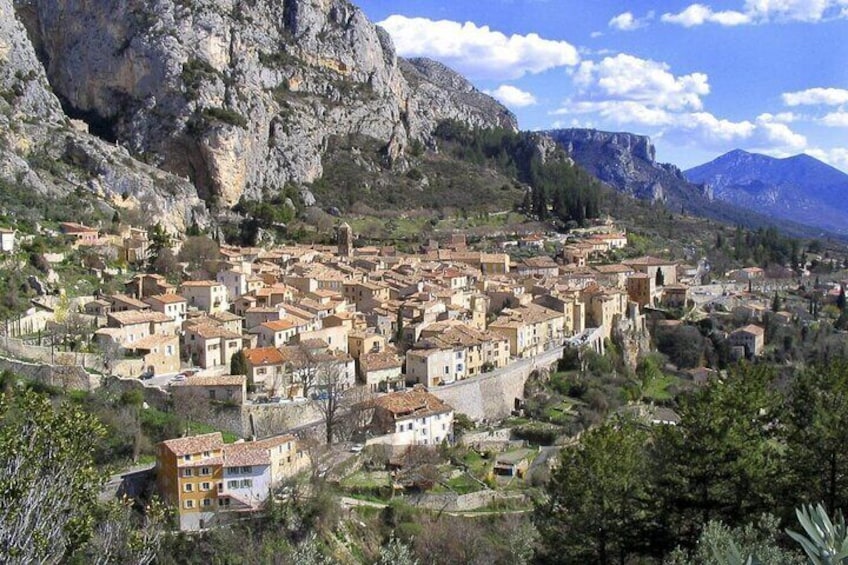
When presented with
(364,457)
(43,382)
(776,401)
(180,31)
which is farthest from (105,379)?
(180,31)

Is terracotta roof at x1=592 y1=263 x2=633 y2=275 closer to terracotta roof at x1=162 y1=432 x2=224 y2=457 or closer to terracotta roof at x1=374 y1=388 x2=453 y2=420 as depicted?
terracotta roof at x1=374 y1=388 x2=453 y2=420

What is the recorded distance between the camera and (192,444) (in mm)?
22344

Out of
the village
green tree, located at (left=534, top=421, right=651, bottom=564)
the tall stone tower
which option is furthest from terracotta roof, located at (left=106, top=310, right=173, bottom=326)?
the tall stone tower

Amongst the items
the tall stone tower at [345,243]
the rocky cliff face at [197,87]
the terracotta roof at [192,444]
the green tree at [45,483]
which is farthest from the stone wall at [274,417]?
the rocky cliff face at [197,87]

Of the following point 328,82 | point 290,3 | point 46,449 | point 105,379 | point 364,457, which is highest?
point 290,3

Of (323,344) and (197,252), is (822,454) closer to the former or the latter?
(323,344)

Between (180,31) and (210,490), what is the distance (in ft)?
182

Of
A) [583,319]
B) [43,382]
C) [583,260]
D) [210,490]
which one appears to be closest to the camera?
[210,490]

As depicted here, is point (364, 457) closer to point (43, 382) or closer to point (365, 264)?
point (43, 382)

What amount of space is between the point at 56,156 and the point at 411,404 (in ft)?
119

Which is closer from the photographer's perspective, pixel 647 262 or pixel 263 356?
pixel 263 356

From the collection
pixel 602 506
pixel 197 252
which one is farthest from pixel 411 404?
pixel 197 252

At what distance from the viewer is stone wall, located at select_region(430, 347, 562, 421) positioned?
1272 inches

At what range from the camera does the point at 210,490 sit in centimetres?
2214
